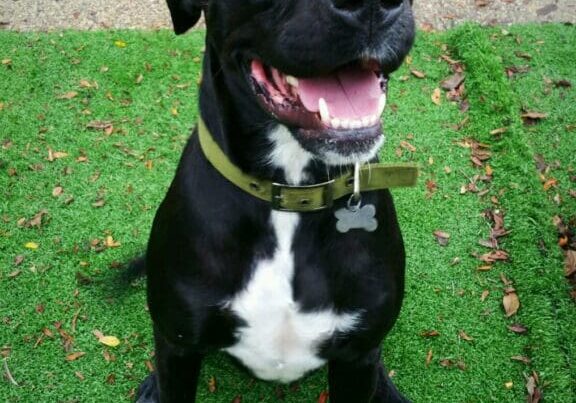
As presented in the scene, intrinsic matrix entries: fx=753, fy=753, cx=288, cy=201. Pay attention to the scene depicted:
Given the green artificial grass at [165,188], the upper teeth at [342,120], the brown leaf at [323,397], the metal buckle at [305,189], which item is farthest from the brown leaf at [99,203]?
the upper teeth at [342,120]

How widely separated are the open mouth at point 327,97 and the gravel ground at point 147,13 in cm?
315

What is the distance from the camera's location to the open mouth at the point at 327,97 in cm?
184

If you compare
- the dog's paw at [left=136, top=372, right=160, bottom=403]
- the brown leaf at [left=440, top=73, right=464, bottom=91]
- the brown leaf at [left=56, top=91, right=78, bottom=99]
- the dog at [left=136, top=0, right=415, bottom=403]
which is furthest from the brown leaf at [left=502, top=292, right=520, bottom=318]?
the brown leaf at [left=56, top=91, right=78, bottom=99]

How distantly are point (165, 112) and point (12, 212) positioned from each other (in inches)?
40.3

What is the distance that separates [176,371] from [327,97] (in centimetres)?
119

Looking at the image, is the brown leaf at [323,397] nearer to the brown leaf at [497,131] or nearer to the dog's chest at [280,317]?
the dog's chest at [280,317]

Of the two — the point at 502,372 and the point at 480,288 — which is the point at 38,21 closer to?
the point at 480,288

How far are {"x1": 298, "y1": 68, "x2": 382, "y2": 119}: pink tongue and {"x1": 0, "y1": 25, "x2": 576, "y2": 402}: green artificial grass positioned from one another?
162 centimetres

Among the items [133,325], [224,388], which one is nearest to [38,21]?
[133,325]

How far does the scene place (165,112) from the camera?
428cm

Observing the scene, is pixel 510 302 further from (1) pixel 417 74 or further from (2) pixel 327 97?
(2) pixel 327 97

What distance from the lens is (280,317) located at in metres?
2.24

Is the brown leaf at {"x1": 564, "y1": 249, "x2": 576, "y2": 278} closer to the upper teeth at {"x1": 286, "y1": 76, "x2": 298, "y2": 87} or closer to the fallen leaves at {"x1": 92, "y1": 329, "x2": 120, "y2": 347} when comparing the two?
the fallen leaves at {"x1": 92, "y1": 329, "x2": 120, "y2": 347}

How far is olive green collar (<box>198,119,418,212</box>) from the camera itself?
2100 millimetres
